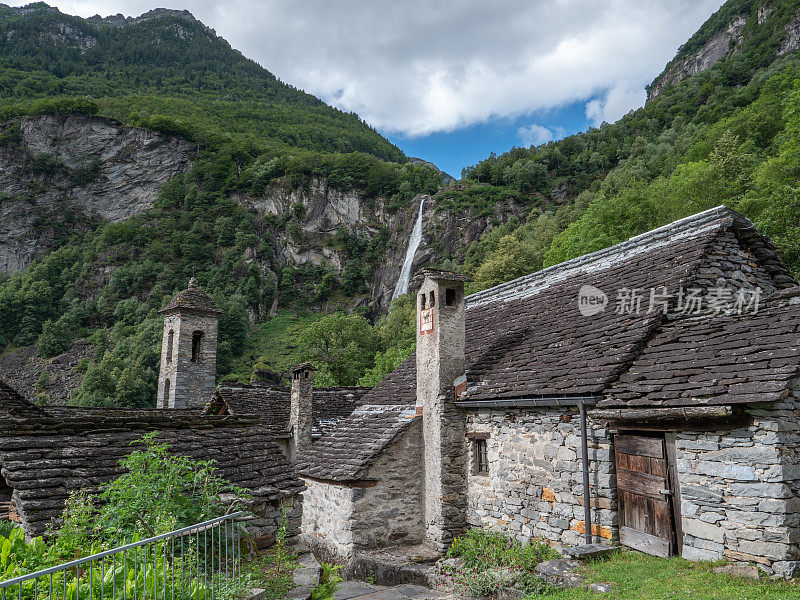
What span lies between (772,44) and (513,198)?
107 ft

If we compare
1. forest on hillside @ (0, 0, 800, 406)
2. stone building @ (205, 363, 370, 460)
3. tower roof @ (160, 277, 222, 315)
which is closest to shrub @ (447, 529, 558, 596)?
stone building @ (205, 363, 370, 460)

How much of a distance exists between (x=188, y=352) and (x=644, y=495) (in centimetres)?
2200

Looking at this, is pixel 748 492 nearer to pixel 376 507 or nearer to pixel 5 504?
pixel 376 507

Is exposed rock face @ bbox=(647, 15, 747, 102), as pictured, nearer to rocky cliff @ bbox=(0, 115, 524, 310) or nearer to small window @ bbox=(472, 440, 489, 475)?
rocky cliff @ bbox=(0, 115, 524, 310)

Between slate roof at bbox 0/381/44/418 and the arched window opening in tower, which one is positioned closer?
the arched window opening in tower

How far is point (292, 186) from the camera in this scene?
7719cm

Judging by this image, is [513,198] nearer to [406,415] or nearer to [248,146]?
[248,146]

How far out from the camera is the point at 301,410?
1636cm

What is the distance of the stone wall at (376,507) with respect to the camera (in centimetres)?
1008

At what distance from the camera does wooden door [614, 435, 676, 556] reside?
6758 millimetres

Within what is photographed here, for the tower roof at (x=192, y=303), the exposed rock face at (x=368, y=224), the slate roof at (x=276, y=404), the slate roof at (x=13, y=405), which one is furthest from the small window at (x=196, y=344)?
the exposed rock face at (x=368, y=224)

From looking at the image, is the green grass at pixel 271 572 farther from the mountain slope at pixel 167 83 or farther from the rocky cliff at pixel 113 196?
the mountain slope at pixel 167 83

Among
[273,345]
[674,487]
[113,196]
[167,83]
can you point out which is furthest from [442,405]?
[167,83]

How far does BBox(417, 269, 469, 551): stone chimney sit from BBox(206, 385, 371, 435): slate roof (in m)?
6.91
